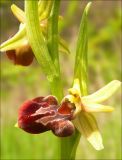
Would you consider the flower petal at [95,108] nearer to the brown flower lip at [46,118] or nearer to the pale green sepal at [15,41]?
the brown flower lip at [46,118]

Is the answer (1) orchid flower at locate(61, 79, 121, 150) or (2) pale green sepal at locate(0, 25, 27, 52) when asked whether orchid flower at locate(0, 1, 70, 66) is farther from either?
(1) orchid flower at locate(61, 79, 121, 150)

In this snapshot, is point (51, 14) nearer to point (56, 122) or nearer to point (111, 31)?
point (56, 122)

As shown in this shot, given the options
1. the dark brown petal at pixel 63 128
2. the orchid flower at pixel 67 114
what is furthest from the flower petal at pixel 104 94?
the dark brown petal at pixel 63 128

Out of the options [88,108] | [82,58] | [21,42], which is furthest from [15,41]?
[88,108]

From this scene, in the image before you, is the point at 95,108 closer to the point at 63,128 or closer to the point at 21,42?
the point at 63,128

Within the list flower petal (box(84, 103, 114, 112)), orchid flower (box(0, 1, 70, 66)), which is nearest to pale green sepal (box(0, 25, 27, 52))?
orchid flower (box(0, 1, 70, 66))
